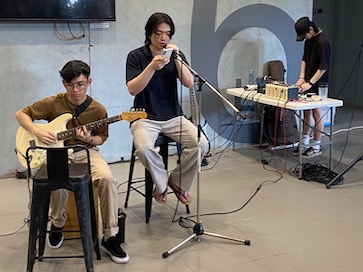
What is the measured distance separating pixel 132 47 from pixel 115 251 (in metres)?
2.40

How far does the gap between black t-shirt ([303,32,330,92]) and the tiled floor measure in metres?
1.01

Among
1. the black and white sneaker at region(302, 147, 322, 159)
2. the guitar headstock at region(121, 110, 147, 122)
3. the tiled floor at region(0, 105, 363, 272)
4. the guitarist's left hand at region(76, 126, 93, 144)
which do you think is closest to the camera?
the tiled floor at region(0, 105, 363, 272)

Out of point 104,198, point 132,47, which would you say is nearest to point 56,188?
point 104,198

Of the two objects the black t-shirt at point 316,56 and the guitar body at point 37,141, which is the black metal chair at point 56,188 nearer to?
the guitar body at point 37,141

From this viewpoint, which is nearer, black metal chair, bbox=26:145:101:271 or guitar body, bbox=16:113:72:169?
black metal chair, bbox=26:145:101:271

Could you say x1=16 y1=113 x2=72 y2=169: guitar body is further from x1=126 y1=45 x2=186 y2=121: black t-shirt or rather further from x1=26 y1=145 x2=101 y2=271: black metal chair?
x1=126 y1=45 x2=186 y2=121: black t-shirt

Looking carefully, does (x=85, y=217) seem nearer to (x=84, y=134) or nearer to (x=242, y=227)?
(x=84, y=134)

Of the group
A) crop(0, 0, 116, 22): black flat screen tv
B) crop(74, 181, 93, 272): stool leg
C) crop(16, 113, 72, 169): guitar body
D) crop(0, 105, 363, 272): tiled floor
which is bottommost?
crop(0, 105, 363, 272): tiled floor

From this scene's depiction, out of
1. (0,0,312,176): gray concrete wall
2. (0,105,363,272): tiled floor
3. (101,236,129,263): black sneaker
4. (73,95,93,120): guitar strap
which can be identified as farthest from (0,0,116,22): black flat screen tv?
(101,236,129,263): black sneaker

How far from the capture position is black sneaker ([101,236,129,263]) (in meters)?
2.70

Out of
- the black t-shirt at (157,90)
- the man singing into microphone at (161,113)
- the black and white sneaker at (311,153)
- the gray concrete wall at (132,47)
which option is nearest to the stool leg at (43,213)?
the man singing into microphone at (161,113)

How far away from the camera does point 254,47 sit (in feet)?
17.1

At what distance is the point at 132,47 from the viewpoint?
4.57m

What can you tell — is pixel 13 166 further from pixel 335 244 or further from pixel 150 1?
pixel 335 244
